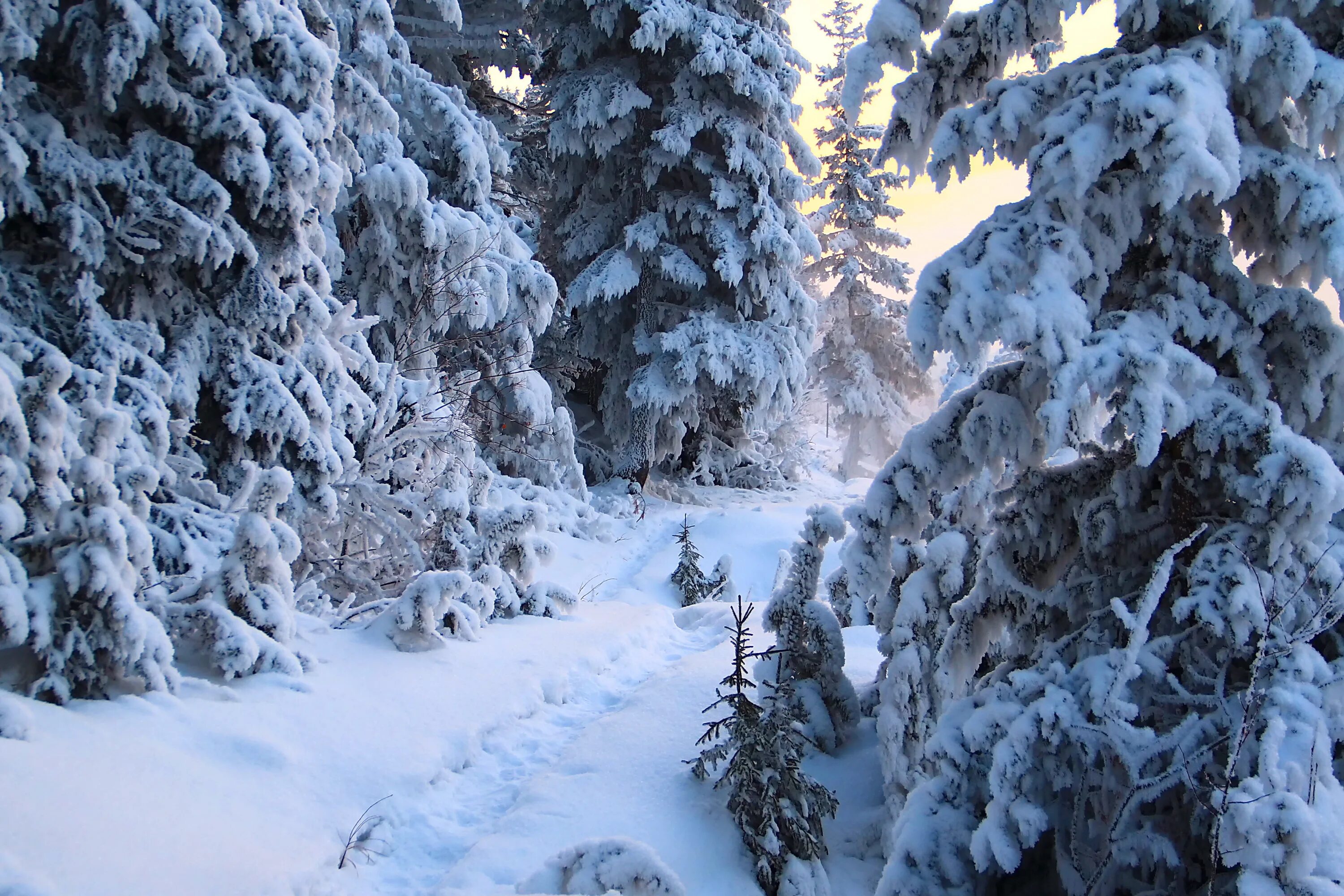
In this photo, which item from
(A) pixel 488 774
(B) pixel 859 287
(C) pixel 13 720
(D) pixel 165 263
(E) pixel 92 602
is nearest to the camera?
(C) pixel 13 720

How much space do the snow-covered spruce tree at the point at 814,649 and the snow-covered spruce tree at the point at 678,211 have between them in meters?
7.93

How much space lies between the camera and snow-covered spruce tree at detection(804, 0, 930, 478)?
2362 cm

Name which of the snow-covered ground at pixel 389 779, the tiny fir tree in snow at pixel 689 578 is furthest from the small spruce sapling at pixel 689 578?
the snow-covered ground at pixel 389 779

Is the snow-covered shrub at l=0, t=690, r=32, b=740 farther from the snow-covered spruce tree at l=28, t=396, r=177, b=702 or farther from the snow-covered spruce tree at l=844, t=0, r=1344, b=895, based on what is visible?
the snow-covered spruce tree at l=844, t=0, r=1344, b=895

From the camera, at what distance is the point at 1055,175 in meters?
2.98

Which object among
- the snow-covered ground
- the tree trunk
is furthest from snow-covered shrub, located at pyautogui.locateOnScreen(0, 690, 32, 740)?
the tree trunk

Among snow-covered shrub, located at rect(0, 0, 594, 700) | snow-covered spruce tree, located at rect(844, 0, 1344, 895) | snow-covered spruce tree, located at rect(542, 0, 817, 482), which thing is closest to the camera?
snow-covered spruce tree, located at rect(844, 0, 1344, 895)

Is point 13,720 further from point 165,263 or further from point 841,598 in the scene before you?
point 841,598

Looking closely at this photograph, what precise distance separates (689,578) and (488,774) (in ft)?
19.7

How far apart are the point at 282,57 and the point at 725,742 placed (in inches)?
221

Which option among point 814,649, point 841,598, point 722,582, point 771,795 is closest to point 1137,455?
point 771,795

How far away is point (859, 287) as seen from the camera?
24.0 m

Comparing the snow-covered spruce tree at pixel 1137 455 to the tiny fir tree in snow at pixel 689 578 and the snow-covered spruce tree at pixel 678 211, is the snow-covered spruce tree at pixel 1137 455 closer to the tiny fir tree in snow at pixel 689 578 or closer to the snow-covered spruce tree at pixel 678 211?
the tiny fir tree in snow at pixel 689 578

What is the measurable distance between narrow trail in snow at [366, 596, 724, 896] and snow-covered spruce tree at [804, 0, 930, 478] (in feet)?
61.6
